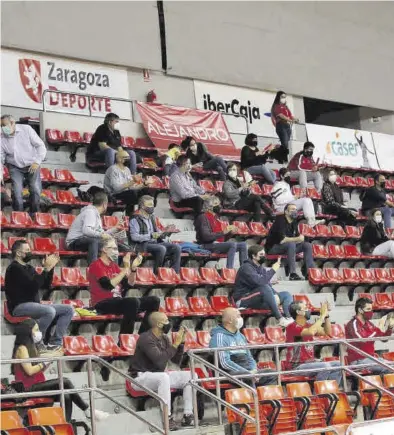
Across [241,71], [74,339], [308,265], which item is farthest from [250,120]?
[74,339]

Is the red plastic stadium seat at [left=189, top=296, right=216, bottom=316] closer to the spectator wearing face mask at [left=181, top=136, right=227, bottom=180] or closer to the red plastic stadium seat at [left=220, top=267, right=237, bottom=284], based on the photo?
the red plastic stadium seat at [left=220, top=267, right=237, bottom=284]

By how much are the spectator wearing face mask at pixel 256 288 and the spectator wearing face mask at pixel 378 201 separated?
16.2 feet

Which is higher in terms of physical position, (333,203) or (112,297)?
(333,203)

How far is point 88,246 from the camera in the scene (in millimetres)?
11367

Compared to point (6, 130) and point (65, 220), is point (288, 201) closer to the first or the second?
point (65, 220)

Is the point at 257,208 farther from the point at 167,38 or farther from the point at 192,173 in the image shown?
the point at 167,38

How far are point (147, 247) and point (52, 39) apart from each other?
5089mm

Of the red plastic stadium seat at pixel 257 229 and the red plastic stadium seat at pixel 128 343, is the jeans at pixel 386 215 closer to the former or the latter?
the red plastic stadium seat at pixel 257 229

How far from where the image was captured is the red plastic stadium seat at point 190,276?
469 inches

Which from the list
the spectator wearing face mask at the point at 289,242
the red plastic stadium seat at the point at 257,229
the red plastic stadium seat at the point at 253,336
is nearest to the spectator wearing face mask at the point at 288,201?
the red plastic stadium seat at the point at 257,229

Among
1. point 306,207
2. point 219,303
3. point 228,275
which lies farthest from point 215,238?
point 306,207

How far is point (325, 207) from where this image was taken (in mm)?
16188

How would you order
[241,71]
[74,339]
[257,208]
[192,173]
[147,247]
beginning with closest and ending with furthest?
[74,339]
[147,247]
[257,208]
[192,173]
[241,71]

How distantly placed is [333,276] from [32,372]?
21.2 feet
